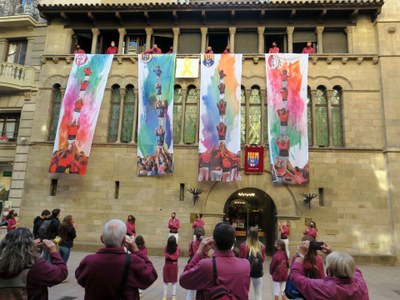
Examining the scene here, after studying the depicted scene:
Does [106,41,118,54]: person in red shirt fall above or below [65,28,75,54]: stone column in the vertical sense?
below

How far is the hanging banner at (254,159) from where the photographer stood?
16312 millimetres

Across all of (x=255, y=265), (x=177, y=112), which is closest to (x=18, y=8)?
(x=177, y=112)

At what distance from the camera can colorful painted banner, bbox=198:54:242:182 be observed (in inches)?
636

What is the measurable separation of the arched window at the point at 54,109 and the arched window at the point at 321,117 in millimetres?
14544

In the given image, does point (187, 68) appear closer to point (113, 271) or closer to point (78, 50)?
point (78, 50)

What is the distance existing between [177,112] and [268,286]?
35.4 ft

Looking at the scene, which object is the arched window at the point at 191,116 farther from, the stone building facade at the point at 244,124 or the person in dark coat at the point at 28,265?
the person in dark coat at the point at 28,265

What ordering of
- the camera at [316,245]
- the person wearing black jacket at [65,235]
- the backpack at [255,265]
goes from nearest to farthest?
the camera at [316,245]
the backpack at [255,265]
the person wearing black jacket at [65,235]

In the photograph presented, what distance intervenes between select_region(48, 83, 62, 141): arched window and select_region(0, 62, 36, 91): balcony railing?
126 centimetres

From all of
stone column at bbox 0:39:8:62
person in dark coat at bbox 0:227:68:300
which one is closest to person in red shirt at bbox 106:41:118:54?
stone column at bbox 0:39:8:62

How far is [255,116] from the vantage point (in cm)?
1766

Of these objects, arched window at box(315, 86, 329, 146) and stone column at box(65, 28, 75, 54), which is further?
stone column at box(65, 28, 75, 54)

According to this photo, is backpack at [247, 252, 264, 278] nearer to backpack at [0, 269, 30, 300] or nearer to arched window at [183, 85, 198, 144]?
backpack at [0, 269, 30, 300]

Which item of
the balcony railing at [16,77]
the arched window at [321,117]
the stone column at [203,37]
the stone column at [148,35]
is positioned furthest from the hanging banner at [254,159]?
the balcony railing at [16,77]
